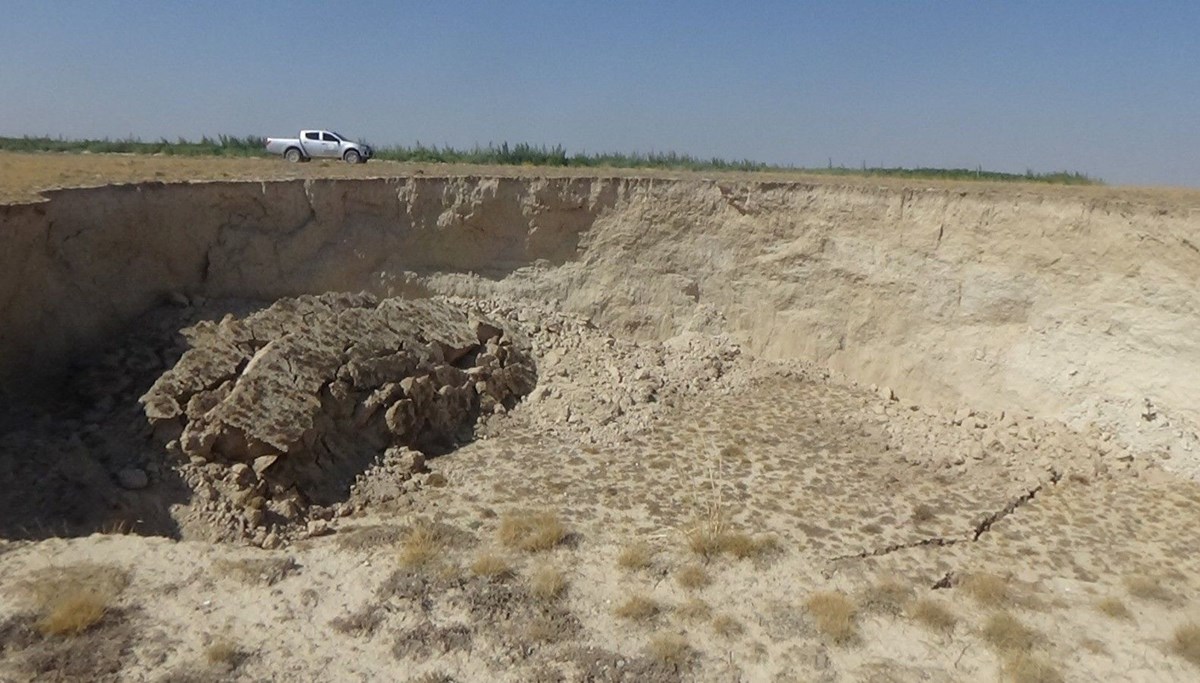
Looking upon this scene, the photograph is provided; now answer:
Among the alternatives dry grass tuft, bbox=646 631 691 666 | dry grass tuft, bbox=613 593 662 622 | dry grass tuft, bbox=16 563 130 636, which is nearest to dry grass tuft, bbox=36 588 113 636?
dry grass tuft, bbox=16 563 130 636

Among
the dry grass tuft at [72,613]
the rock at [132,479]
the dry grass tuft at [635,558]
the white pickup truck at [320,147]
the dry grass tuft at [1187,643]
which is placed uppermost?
the white pickup truck at [320,147]

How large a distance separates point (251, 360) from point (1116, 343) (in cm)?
1107

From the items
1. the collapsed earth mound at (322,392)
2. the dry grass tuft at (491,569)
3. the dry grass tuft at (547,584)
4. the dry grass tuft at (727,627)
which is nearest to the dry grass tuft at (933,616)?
the dry grass tuft at (727,627)

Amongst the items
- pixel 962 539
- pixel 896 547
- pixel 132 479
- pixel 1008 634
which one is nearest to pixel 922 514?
pixel 962 539

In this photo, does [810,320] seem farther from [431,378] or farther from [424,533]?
[424,533]

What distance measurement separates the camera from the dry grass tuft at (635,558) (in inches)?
309

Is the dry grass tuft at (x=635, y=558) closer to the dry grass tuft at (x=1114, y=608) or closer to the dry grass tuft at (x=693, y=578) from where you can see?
the dry grass tuft at (x=693, y=578)

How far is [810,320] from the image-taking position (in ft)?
45.1

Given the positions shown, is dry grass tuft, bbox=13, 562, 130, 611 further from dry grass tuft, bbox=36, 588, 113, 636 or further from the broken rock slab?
the broken rock slab

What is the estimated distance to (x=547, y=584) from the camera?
7.37 m

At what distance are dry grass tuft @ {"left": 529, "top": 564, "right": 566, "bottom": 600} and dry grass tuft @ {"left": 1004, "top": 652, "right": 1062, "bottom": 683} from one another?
145 inches

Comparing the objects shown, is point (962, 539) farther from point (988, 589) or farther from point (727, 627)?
point (727, 627)

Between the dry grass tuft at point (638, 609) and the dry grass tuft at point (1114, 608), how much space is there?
13.2 ft

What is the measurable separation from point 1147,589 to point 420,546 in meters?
6.86
